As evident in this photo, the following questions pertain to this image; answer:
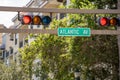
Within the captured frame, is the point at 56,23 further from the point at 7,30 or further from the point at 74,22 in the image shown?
the point at 7,30

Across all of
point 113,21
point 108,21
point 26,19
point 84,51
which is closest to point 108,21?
point 108,21

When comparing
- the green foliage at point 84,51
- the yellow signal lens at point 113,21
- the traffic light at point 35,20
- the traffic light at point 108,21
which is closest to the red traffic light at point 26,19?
the traffic light at point 35,20

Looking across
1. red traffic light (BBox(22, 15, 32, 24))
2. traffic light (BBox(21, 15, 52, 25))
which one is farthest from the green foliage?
red traffic light (BBox(22, 15, 32, 24))

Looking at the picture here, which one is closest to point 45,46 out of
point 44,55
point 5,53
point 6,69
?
point 44,55

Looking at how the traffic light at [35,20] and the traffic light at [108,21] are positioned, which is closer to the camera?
the traffic light at [35,20]

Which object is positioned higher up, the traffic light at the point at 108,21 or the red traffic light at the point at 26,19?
the red traffic light at the point at 26,19

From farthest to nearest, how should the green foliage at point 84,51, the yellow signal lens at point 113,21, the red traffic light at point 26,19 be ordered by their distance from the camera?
the green foliage at point 84,51 < the yellow signal lens at point 113,21 < the red traffic light at point 26,19

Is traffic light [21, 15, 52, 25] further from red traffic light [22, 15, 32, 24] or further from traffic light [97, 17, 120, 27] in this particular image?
traffic light [97, 17, 120, 27]

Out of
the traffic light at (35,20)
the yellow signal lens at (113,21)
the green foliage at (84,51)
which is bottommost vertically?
the green foliage at (84,51)

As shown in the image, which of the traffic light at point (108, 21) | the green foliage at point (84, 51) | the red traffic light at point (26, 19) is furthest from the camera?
the green foliage at point (84, 51)

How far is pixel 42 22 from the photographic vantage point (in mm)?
17188

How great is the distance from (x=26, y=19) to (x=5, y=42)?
6738 centimetres

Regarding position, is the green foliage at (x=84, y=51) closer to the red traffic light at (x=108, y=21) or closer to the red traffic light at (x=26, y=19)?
the red traffic light at (x=108, y=21)

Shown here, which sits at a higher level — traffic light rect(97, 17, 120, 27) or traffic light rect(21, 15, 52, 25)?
traffic light rect(21, 15, 52, 25)
